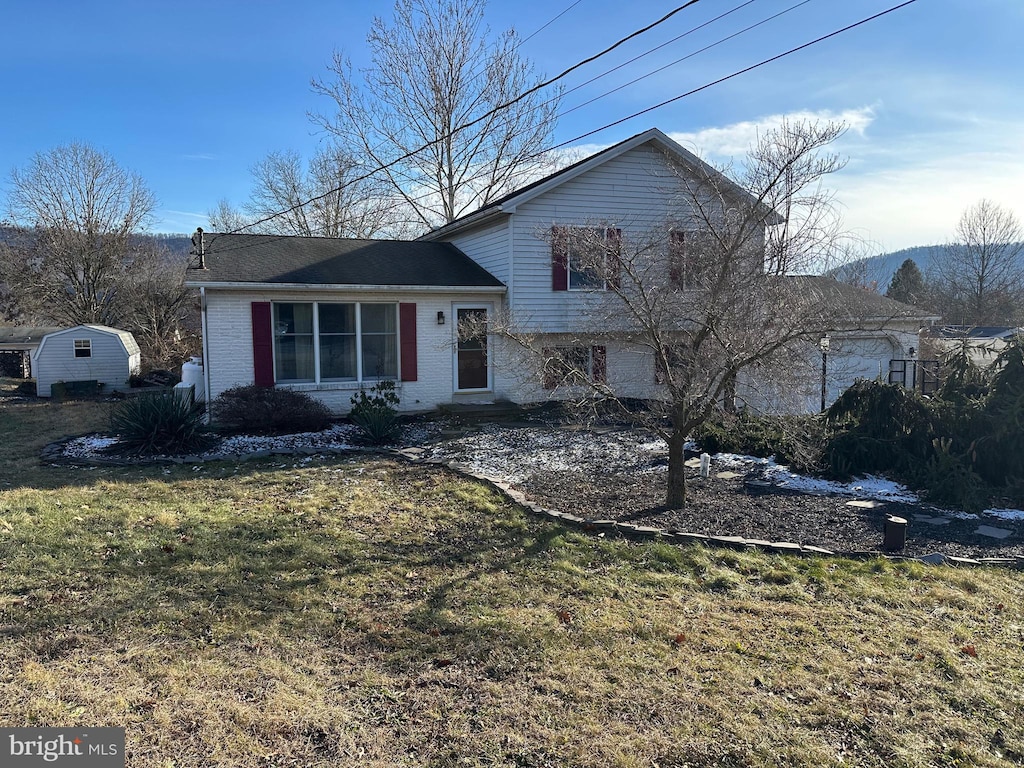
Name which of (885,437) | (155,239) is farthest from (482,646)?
(155,239)

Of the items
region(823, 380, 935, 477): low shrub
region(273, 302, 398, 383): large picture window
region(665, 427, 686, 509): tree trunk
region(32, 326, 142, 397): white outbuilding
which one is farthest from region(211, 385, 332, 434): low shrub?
region(32, 326, 142, 397): white outbuilding

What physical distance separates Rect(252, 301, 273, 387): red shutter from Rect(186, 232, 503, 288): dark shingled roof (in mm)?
558

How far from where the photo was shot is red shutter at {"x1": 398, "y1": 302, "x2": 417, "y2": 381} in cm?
1318

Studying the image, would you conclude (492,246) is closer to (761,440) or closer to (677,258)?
(677,258)

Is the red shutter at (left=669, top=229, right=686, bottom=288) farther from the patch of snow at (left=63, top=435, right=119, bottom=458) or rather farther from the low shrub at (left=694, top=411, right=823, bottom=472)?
the patch of snow at (left=63, top=435, right=119, bottom=458)

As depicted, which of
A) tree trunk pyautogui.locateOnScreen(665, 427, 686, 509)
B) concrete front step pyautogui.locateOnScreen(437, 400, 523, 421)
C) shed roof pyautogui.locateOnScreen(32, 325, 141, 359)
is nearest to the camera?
tree trunk pyautogui.locateOnScreen(665, 427, 686, 509)

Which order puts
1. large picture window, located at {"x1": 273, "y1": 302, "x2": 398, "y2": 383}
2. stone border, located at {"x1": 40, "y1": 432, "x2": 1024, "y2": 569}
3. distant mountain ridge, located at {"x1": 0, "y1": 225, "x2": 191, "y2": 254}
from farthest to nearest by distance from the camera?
1. distant mountain ridge, located at {"x1": 0, "y1": 225, "x2": 191, "y2": 254}
2. large picture window, located at {"x1": 273, "y1": 302, "x2": 398, "y2": 383}
3. stone border, located at {"x1": 40, "y1": 432, "x2": 1024, "y2": 569}

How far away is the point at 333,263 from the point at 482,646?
36.4ft

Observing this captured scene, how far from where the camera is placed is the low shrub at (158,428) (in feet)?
31.3

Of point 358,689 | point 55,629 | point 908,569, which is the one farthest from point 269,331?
point 908,569

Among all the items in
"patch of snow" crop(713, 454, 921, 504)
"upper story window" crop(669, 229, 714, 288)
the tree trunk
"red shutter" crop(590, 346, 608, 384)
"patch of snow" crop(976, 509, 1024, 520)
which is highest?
"upper story window" crop(669, 229, 714, 288)

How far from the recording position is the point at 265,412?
1082 centimetres

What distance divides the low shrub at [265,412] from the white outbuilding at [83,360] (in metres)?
10.6

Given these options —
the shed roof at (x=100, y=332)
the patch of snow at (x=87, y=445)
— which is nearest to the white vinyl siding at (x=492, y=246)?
the patch of snow at (x=87, y=445)
